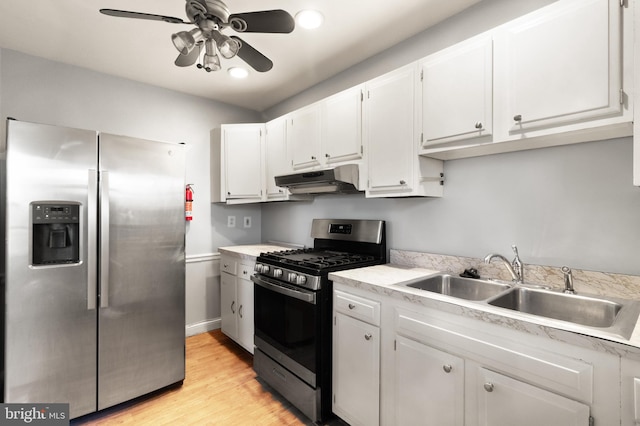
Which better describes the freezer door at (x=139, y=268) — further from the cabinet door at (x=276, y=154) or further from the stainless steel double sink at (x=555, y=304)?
the stainless steel double sink at (x=555, y=304)

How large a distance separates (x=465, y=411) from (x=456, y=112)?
57.2 inches

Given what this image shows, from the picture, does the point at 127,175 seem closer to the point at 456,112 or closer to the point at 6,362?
the point at 6,362

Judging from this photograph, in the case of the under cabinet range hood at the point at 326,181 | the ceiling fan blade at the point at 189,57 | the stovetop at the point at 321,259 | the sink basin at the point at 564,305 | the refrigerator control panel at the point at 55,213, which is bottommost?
the sink basin at the point at 564,305

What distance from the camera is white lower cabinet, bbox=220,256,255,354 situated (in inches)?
107

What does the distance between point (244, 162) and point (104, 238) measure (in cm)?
153

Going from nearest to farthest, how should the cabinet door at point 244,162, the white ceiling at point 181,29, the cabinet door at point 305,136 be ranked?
the white ceiling at point 181,29, the cabinet door at point 305,136, the cabinet door at point 244,162

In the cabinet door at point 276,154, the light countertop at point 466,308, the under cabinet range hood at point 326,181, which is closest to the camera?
the light countertop at point 466,308

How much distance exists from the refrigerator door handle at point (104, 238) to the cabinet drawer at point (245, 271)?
107cm

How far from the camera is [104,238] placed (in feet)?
6.36

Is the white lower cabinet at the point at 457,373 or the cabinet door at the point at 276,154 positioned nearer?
the white lower cabinet at the point at 457,373

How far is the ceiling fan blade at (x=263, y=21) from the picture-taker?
4.61ft

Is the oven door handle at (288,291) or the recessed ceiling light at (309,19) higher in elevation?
the recessed ceiling light at (309,19)

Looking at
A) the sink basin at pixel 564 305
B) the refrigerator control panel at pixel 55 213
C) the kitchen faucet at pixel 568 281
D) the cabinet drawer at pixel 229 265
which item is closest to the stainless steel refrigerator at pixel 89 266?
the refrigerator control panel at pixel 55 213

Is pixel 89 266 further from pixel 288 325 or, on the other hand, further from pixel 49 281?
pixel 288 325
